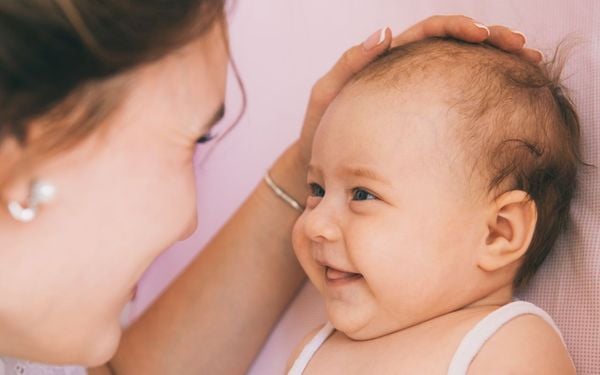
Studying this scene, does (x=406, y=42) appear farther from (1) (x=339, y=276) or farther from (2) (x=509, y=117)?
(1) (x=339, y=276)

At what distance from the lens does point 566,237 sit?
1.05 meters

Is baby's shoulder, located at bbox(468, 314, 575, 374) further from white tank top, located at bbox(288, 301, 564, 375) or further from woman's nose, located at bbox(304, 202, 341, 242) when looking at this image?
woman's nose, located at bbox(304, 202, 341, 242)

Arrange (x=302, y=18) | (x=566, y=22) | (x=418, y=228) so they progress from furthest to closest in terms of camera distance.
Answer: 1. (x=302, y=18)
2. (x=566, y=22)
3. (x=418, y=228)

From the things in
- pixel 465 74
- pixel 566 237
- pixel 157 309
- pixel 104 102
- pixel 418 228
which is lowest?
pixel 157 309

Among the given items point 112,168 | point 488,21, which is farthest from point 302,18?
point 112,168

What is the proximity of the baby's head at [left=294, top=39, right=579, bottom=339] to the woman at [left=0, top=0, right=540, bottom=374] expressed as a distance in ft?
Result: 0.27

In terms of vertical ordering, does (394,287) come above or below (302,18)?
below

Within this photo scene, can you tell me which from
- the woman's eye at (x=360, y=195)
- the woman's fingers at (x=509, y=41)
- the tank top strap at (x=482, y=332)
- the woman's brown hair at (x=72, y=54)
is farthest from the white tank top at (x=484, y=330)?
the woman's brown hair at (x=72, y=54)

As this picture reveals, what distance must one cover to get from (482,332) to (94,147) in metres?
0.49

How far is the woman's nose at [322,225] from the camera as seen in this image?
96cm

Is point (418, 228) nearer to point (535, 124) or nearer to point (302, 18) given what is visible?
point (535, 124)

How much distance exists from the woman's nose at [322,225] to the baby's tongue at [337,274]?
0.05m

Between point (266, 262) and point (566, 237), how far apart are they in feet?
1.50

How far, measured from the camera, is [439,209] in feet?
3.06
